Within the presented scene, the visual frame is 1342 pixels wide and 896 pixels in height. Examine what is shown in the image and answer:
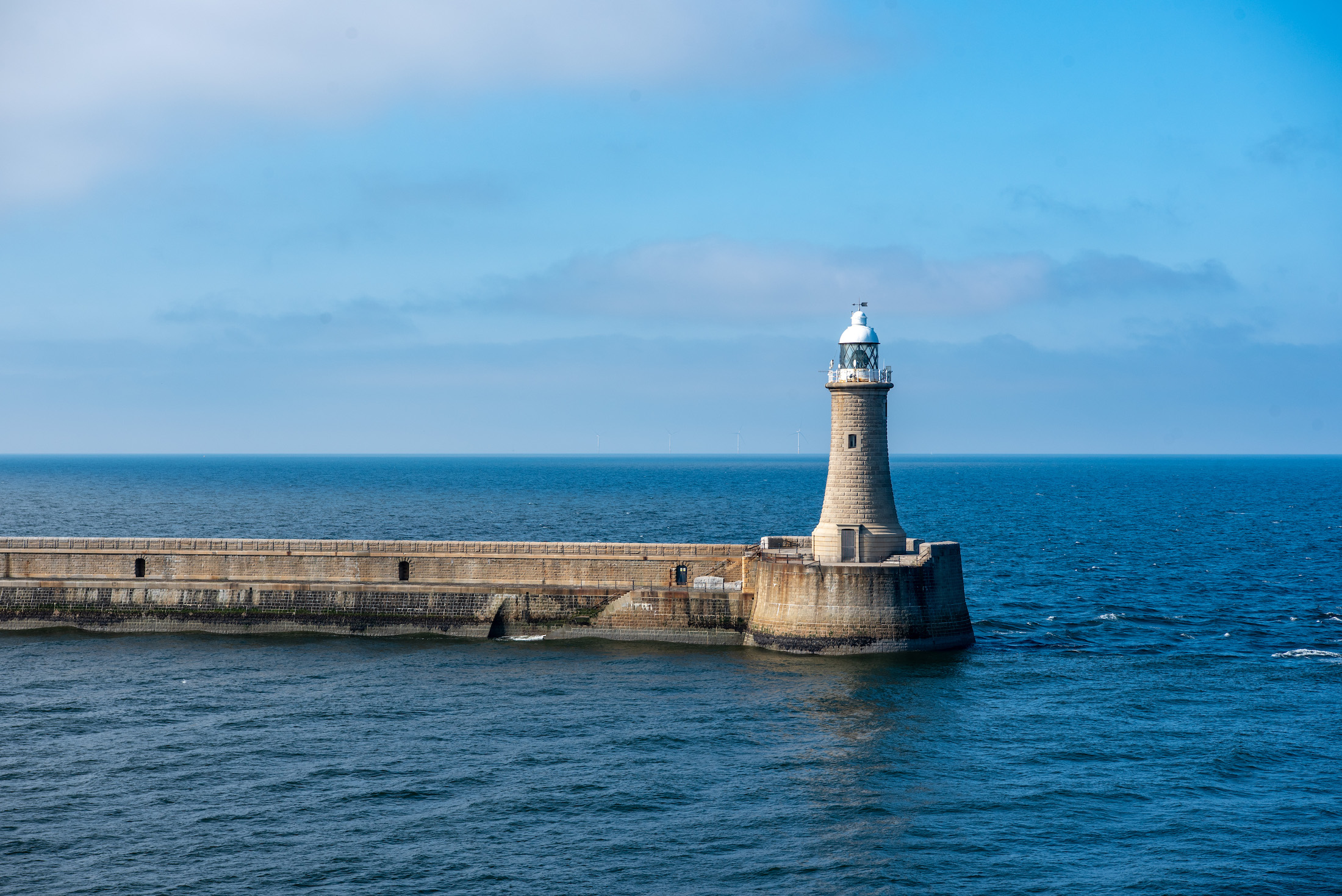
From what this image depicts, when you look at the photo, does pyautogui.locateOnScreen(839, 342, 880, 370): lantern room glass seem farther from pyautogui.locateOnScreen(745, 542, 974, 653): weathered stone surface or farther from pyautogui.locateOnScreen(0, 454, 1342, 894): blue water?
pyautogui.locateOnScreen(0, 454, 1342, 894): blue water

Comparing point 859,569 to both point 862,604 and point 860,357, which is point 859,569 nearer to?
point 862,604

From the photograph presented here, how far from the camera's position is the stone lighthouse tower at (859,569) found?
A: 134 feet

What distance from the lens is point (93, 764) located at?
30.0 m

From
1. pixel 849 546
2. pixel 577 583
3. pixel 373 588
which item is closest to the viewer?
pixel 849 546

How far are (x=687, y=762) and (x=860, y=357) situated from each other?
65.1ft

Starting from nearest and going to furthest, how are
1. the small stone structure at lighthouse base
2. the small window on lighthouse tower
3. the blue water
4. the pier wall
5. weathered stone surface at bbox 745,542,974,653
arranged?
the blue water → weathered stone surface at bbox 745,542,974,653 → the small stone structure at lighthouse base → the small window on lighthouse tower → the pier wall

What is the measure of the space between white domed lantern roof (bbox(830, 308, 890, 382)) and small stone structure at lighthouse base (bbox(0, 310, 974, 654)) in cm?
6

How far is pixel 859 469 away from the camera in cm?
4316

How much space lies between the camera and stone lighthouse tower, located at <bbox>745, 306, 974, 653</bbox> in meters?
40.9

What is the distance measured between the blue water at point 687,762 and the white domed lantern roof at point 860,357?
36.5 ft

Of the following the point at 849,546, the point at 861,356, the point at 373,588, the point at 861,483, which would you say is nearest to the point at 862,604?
the point at 849,546

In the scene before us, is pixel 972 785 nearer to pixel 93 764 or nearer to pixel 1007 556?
pixel 93 764

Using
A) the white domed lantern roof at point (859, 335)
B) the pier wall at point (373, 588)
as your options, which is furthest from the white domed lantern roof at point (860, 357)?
the pier wall at point (373, 588)

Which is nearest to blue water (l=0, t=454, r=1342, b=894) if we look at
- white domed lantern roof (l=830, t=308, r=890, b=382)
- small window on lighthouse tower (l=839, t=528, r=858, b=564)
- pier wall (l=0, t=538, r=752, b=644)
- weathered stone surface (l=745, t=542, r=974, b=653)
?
weathered stone surface (l=745, t=542, r=974, b=653)
